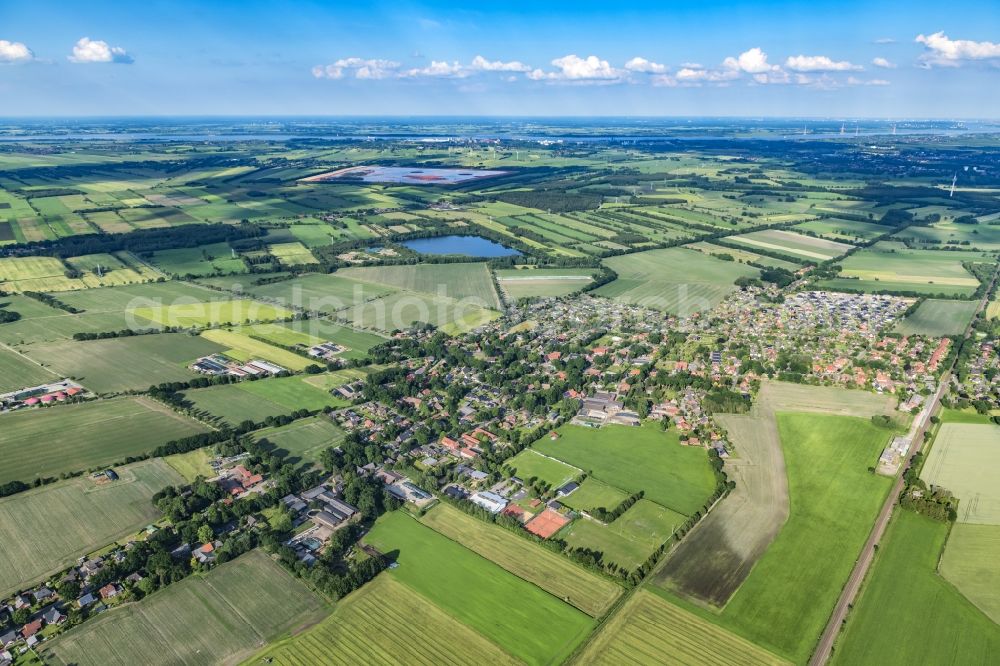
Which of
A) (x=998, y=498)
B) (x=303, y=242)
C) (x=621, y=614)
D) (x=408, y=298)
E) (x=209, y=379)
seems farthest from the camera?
(x=303, y=242)

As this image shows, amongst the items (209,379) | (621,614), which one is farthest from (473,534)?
(209,379)

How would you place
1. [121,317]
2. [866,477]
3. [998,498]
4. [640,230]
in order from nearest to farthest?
[998,498] < [866,477] < [121,317] < [640,230]

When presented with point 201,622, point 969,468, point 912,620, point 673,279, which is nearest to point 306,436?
point 201,622

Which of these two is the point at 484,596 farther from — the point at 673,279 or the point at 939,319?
the point at 939,319

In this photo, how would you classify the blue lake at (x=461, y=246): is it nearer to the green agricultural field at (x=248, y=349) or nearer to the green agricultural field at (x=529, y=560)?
the green agricultural field at (x=248, y=349)

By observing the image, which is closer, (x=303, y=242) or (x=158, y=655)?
(x=158, y=655)

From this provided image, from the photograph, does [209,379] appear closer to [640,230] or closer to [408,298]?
[408,298]
